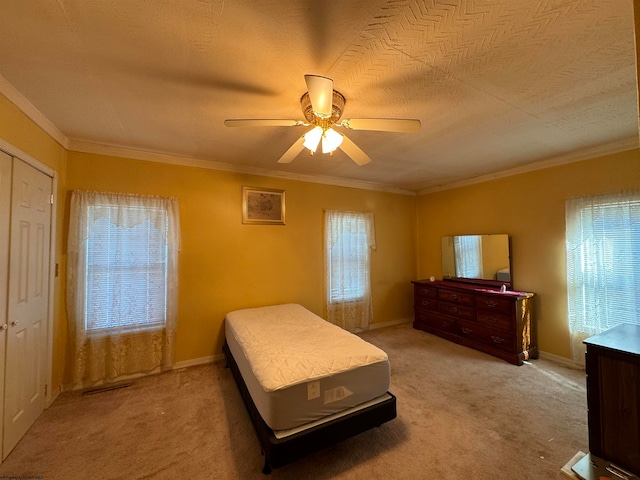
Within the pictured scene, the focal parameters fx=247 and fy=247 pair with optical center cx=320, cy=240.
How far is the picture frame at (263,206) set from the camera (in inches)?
132

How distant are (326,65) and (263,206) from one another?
224cm

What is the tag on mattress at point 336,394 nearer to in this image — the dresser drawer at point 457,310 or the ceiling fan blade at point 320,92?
the ceiling fan blade at point 320,92

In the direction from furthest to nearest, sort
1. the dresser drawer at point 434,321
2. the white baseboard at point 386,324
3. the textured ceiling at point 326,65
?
the white baseboard at point 386,324 → the dresser drawer at point 434,321 → the textured ceiling at point 326,65

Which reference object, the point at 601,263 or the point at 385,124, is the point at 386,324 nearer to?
the point at 601,263

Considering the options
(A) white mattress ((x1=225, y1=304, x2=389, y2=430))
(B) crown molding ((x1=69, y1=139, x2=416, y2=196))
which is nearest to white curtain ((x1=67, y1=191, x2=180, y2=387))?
(B) crown molding ((x1=69, y1=139, x2=416, y2=196))

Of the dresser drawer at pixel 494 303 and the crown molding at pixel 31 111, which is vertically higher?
the crown molding at pixel 31 111

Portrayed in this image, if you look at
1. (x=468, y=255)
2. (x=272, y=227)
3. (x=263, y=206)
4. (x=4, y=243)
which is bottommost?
(x=468, y=255)

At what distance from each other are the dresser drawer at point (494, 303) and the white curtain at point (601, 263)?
0.61 meters

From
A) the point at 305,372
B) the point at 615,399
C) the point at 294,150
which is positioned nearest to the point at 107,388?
the point at 305,372

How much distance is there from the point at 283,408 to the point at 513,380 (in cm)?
257

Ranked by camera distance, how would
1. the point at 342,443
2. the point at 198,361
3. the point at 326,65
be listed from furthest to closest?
the point at 198,361
the point at 342,443
the point at 326,65

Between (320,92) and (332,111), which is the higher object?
(332,111)

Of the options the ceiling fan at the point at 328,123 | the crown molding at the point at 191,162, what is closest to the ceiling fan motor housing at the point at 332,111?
the ceiling fan at the point at 328,123

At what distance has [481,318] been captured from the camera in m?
3.35
